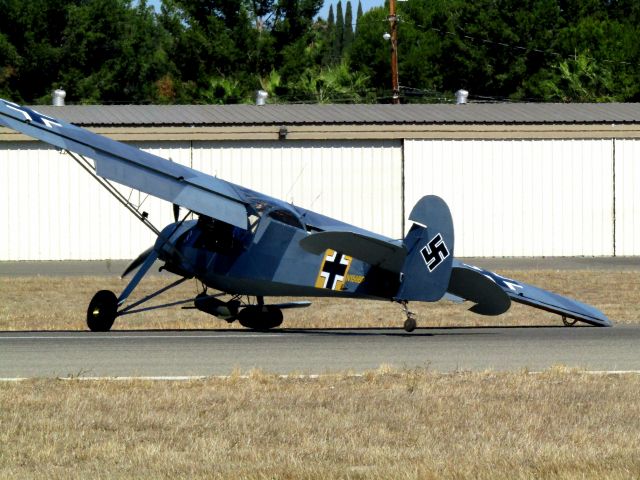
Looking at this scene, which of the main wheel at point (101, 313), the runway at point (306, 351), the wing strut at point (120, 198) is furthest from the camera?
the main wheel at point (101, 313)

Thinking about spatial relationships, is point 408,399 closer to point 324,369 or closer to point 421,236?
point 324,369

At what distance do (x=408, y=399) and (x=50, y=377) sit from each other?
3.87 metres

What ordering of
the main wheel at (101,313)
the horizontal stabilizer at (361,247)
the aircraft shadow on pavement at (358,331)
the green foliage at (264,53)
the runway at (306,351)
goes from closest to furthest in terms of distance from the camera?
1. the runway at (306,351)
2. the horizontal stabilizer at (361,247)
3. the aircraft shadow on pavement at (358,331)
4. the main wheel at (101,313)
5. the green foliage at (264,53)

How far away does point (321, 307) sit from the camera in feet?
86.7

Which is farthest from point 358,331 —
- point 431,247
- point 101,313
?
point 101,313

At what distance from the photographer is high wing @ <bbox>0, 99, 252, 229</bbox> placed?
17750 mm

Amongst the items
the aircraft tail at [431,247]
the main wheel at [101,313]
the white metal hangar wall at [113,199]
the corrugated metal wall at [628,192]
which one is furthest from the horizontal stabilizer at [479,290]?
the corrugated metal wall at [628,192]

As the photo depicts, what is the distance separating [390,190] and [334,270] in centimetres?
2166

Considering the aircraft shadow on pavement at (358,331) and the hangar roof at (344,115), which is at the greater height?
the hangar roof at (344,115)

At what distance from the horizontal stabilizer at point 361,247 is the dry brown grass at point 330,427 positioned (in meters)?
3.07

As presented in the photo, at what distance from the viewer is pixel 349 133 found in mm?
38281

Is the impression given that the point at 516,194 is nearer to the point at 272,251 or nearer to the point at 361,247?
the point at 272,251

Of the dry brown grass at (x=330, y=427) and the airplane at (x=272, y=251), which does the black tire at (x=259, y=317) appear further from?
the dry brown grass at (x=330, y=427)

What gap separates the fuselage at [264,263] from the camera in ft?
56.5
